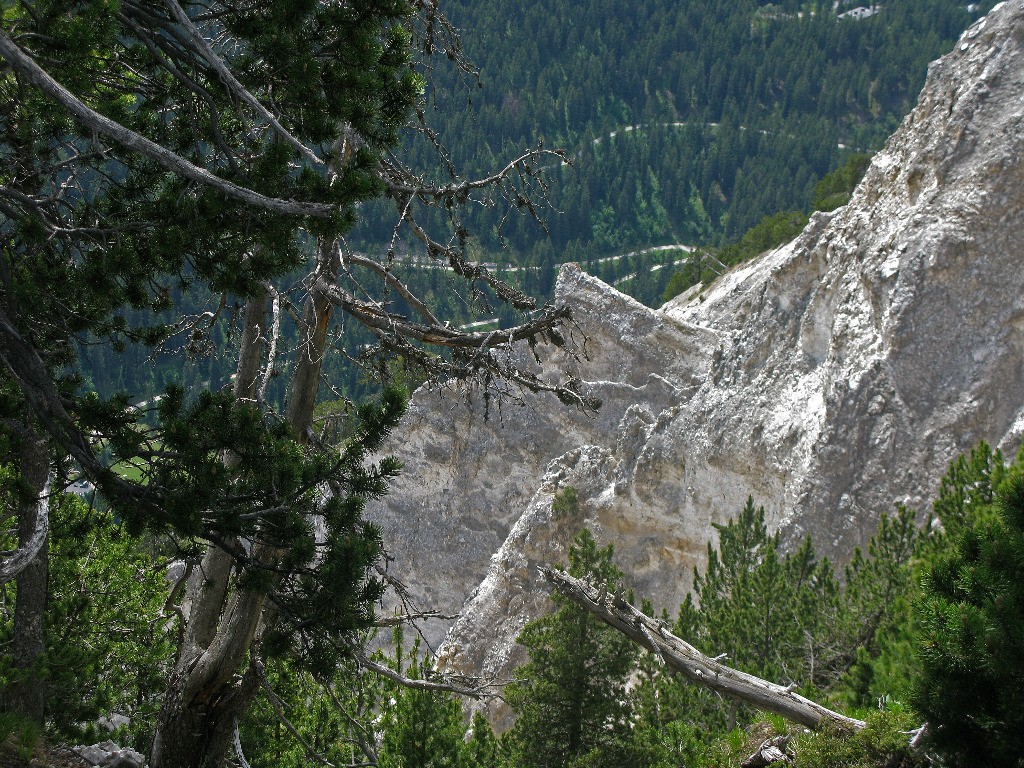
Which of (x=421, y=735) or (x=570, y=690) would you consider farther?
(x=570, y=690)

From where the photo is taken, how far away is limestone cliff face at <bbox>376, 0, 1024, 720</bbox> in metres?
21.3

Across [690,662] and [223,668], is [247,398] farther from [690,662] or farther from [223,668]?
[690,662]

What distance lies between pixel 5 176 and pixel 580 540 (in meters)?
13.1

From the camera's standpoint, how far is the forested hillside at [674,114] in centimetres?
14812

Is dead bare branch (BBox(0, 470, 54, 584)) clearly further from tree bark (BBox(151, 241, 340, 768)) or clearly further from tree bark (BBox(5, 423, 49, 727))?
tree bark (BBox(5, 423, 49, 727))

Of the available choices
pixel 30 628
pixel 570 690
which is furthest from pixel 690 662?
pixel 570 690

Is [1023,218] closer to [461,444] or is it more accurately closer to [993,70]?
[993,70]

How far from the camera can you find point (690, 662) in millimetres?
10008

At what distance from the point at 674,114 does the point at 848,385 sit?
17049 centimetres

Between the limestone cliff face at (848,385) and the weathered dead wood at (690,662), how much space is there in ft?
20.3

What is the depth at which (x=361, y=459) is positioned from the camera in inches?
236

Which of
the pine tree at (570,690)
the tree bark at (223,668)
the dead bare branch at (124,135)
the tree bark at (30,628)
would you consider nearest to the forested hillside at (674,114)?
the pine tree at (570,690)

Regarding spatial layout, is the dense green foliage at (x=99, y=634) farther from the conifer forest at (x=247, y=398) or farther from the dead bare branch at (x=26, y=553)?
the dead bare branch at (x=26, y=553)

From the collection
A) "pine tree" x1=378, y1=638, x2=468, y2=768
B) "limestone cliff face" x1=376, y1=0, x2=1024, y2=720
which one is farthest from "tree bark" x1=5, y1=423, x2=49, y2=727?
"limestone cliff face" x1=376, y1=0, x2=1024, y2=720
